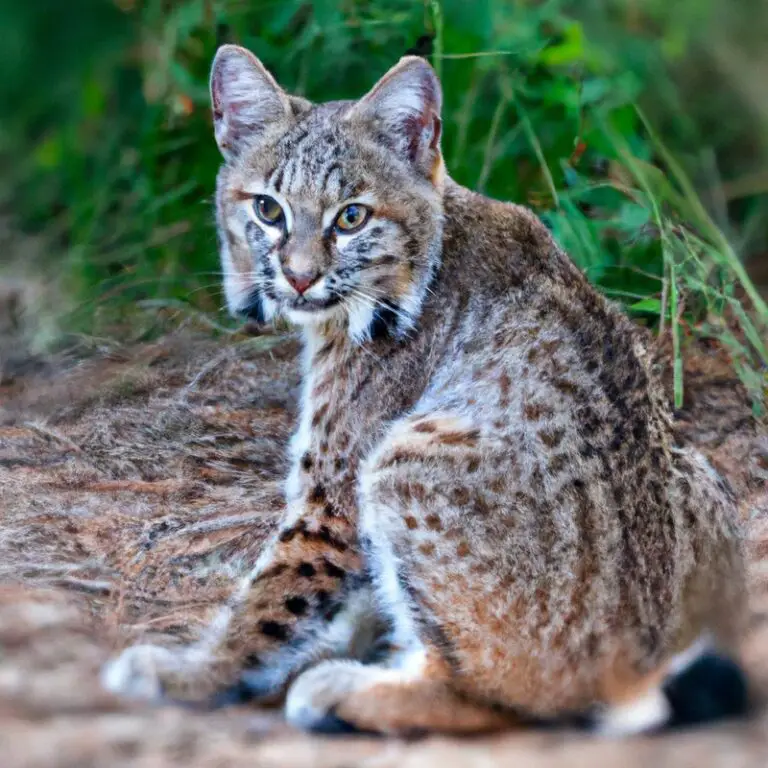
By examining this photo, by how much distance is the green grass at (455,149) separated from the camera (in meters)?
5.37

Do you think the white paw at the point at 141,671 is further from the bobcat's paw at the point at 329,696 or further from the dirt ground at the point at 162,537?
the bobcat's paw at the point at 329,696

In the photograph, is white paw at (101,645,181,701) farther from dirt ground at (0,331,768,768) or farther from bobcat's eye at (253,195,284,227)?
bobcat's eye at (253,195,284,227)

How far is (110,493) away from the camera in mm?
4551

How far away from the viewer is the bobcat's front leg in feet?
11.9

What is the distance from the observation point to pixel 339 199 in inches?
155

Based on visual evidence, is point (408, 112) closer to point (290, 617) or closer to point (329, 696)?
point (290, 617)

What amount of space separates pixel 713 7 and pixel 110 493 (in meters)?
4.19

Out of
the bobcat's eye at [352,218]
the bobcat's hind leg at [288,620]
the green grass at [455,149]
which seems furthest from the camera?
the green grass at [455,149]

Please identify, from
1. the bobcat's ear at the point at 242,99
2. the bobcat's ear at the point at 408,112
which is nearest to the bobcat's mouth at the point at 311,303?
the bobcat's ear at the point at 408,112

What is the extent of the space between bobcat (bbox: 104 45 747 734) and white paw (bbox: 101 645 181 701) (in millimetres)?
10

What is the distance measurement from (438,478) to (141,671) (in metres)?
1.04

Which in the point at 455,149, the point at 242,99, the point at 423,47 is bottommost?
the point at 455,149

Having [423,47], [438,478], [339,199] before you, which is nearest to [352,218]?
[339,199]

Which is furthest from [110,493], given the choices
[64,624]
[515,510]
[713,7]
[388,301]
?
[713,7]
